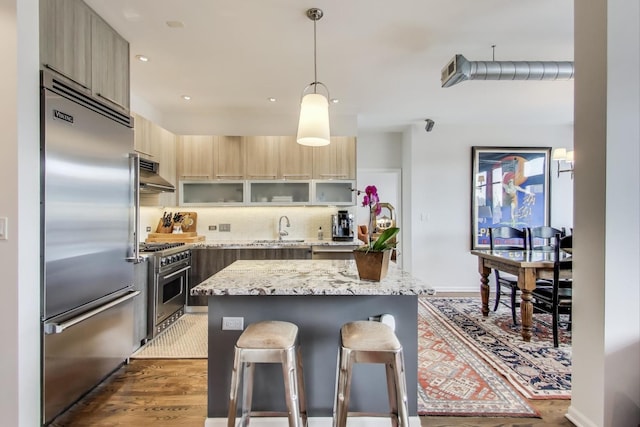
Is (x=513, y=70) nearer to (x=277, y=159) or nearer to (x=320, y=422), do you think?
(x=277, y=159)

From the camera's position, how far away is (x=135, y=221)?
8.70 ft

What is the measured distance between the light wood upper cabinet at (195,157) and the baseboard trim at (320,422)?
332 cm

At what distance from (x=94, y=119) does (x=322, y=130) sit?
1579mm

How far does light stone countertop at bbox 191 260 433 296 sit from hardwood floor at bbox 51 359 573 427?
93cm

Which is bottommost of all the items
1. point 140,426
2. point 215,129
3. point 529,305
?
point 140,426

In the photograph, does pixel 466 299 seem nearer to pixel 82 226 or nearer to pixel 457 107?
pixel 457 107

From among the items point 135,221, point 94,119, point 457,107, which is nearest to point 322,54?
point 94,119

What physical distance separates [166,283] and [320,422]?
232cm

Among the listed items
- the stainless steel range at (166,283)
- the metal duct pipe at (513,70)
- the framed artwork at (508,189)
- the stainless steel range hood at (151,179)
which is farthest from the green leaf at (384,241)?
the framed artwork at (508,189)

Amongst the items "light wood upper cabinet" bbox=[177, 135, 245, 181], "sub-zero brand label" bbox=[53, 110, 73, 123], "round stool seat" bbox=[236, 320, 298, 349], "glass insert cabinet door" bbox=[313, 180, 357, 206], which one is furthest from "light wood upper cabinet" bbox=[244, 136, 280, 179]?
"round stool seat" bbox=[236, 320, 298, 349]

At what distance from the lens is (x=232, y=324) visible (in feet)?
6.05

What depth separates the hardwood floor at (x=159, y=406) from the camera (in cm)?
198

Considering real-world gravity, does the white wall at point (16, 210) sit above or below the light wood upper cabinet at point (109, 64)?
below

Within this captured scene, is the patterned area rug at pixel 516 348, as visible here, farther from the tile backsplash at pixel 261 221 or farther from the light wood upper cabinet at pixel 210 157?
the light wood upper cabinet at pixel 210 157
